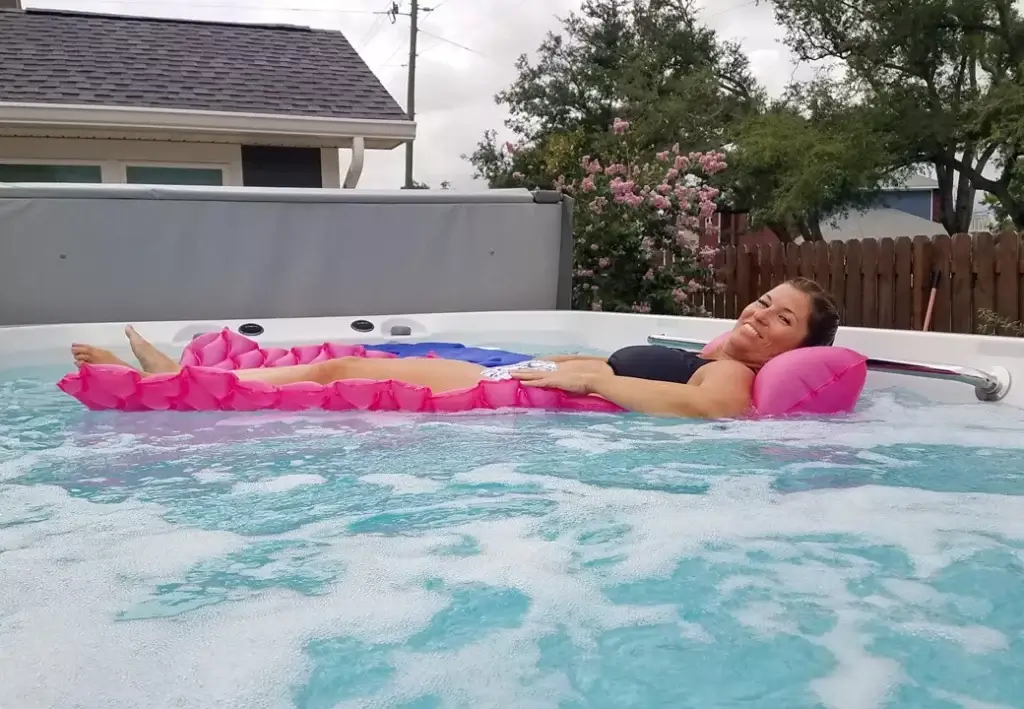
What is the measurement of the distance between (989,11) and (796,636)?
1434 cm

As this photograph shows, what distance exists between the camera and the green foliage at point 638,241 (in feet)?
24.5

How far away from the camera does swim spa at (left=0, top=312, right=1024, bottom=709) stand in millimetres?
1250

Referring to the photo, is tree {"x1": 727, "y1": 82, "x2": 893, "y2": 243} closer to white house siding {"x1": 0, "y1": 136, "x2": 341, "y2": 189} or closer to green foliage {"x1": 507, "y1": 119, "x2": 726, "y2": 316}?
green foliage {"x1": 507, "y1": 119, "x2": 726, "y2": 316}

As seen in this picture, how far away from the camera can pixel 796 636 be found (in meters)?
1.37

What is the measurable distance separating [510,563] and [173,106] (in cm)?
727

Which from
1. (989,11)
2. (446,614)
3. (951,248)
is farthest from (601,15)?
(446,614)

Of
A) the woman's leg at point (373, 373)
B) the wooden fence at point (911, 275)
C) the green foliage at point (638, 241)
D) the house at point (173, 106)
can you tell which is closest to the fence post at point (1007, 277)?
the wooden fence at point (911, 275)

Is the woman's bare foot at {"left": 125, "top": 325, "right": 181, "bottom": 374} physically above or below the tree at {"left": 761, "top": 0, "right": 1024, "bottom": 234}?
below

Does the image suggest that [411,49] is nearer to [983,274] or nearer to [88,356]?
[983,274]

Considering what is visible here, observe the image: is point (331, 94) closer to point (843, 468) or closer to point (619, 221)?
point (619, 221)

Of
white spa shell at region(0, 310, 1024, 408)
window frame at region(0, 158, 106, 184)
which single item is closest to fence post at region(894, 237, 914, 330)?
white spa shell at region(0, 310, 1024, 408)

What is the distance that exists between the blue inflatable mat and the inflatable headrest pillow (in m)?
1.03

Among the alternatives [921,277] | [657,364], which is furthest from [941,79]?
[657,364]

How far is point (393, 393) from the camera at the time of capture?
121 inches
